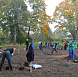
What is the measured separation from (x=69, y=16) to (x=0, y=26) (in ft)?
66.2

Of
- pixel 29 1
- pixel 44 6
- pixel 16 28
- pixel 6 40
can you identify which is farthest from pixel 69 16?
pixel 6 40

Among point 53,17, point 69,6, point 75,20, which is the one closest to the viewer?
point 75,20

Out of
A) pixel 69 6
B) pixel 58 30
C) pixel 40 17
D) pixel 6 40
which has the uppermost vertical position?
pixel 69 6

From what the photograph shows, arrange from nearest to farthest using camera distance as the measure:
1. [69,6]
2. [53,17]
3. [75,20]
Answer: [75,20], [69,6], [53,17]

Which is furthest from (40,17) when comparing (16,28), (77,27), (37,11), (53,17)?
(77,27)

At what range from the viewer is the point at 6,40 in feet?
131

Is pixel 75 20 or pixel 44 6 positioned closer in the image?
pixel 75 20

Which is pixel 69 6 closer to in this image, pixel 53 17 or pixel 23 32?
pixel 53 17

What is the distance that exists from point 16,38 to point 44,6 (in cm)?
1261

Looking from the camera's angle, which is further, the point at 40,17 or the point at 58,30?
the point at 58,30

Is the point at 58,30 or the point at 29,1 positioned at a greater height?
the point at 29,1

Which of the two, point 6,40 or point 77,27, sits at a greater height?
point 77,27

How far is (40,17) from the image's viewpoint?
3862cm

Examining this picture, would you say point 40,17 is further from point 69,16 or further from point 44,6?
point 69,16
